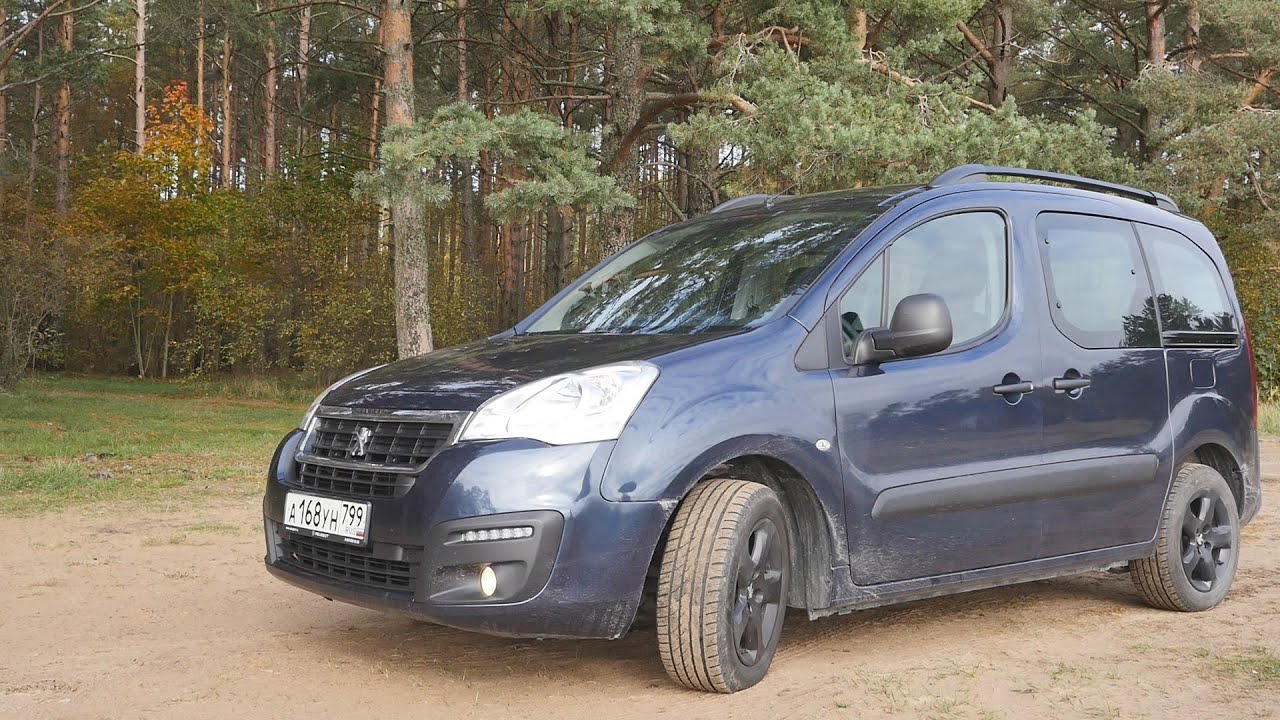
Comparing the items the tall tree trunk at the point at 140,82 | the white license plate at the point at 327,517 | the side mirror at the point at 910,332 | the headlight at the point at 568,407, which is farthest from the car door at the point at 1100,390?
the tall tree trunk at the point at 140,82

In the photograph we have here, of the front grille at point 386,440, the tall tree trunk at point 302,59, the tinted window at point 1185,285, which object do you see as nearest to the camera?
the front grille at point 386,440

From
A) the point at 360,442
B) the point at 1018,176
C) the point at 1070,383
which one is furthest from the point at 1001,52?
the point at 360,442

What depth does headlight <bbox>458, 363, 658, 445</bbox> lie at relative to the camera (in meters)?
3.87

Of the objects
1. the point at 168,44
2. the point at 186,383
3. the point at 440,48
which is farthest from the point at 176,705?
the point at 168,44

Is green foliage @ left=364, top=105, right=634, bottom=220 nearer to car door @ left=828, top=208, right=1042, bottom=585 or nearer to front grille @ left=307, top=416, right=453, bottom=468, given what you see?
car door @ left=828, top=208, right=1042, bottom=585

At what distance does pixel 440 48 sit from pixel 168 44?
50.1 ft

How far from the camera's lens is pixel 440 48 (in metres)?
33.3

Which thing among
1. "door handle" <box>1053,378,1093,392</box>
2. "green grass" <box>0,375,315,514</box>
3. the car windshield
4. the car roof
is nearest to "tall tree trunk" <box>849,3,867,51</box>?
"green grass" <box>0,375,315,514</box>

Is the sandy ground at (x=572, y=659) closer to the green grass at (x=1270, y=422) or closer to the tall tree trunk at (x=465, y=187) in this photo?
the green grass at (x=1270, y=422)

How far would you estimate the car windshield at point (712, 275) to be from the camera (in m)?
4.65

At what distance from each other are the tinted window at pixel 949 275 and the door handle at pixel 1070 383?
0.37m

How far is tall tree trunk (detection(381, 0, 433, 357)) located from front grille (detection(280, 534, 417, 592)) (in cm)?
1335

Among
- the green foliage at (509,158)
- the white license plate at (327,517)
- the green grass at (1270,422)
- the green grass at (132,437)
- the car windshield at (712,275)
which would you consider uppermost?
the green foliage at (509,158)

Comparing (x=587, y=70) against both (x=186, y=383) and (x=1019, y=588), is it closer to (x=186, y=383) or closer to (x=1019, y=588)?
(x=186, y=383)
